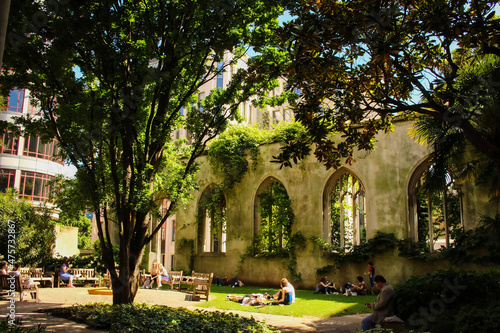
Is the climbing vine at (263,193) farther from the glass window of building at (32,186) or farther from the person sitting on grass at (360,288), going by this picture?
the glass window of building at (32,186)

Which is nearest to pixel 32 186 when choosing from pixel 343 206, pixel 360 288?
pixel 343 206

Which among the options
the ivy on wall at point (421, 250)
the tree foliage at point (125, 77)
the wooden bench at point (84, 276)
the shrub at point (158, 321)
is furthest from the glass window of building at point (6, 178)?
the shrub at point (158, 321)

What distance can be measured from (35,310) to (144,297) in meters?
4.05

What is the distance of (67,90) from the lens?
9484 millimetres

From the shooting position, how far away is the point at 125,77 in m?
9.54

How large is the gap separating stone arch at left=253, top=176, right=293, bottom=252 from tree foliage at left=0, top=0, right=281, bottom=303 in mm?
8866

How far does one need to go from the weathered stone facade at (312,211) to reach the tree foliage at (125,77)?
7975mm

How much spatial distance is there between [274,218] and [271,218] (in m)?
0.34

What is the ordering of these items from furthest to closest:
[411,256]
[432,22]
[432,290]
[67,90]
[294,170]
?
[294,170], [411,256], [67,90], [432,290], [432,22]

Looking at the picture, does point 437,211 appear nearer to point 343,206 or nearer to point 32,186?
point 343,206

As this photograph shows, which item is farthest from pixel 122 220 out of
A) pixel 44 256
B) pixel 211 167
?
pixel 44 256

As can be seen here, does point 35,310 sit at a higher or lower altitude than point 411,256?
lower

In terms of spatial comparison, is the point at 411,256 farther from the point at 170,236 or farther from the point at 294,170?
the point at 170,236

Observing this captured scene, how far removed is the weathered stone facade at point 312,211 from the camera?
52.2 feet
